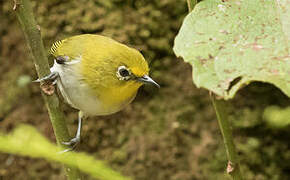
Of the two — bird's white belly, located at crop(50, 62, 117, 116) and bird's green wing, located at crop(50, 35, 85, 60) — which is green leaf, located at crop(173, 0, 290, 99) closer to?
bird's white belly, located at crop(50, 62, 117, 116)

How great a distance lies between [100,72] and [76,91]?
159 millimetres

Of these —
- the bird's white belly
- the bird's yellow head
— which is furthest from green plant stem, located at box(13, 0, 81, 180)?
the bird's yellow head

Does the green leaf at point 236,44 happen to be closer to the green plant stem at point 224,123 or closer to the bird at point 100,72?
the green plant stem at point 224,123

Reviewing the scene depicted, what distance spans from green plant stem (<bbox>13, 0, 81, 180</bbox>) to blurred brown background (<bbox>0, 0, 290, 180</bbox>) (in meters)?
2.23

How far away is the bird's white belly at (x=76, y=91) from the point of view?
1751mm

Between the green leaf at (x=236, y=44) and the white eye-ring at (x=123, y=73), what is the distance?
42.3 inches

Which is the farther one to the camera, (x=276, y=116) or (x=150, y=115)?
(x=150, y=115)

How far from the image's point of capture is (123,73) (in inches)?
74.1

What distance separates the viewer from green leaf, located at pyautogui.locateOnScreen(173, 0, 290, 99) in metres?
0.63

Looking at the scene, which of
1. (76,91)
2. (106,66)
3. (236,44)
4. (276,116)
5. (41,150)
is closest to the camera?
(41,150)

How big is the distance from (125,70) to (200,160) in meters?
1.55

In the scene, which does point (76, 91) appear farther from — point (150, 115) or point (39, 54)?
point (150, 115)

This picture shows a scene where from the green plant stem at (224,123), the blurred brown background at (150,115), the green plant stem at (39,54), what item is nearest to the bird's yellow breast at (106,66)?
the green plant stem at (39,54)

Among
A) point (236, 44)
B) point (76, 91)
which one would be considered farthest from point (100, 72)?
point (236, 44)
